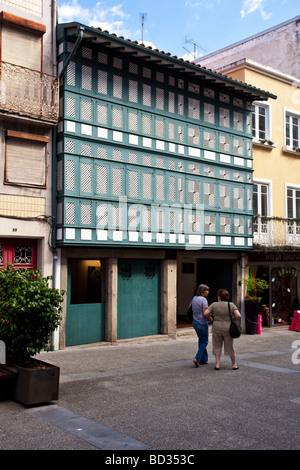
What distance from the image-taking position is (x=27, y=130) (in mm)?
12383

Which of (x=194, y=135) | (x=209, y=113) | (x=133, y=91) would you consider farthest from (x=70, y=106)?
(x=209, y=113)

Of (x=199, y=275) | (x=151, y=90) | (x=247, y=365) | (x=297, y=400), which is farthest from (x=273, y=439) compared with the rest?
(x=199, y=275)

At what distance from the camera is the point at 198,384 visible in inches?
347

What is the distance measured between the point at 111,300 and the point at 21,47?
7.04 meters

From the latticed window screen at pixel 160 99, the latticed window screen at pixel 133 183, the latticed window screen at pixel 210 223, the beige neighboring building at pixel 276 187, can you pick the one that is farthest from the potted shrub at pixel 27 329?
the beige neighboring building at pixel 276 187

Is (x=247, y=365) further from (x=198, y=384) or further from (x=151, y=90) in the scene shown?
(x=151, y=90)

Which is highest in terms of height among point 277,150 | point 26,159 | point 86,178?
point 277,150

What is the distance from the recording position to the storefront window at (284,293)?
1939 cm

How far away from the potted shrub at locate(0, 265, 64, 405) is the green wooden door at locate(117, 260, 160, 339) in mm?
6524

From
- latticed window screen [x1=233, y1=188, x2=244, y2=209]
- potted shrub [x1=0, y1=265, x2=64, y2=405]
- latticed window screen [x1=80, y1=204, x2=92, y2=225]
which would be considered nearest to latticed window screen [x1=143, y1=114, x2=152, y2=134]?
→ latticed window screen [x1=80, y1=204, x2=92, y2=225]

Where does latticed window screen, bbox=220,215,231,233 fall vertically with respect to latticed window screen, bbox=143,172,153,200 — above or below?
below

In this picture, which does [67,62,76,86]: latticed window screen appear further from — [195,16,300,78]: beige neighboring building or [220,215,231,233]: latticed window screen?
[195,16,300,78]: beige neighboring building

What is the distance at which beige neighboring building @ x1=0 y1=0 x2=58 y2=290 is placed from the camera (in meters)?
12.0

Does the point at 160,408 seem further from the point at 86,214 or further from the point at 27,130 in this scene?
the point at 27,130
